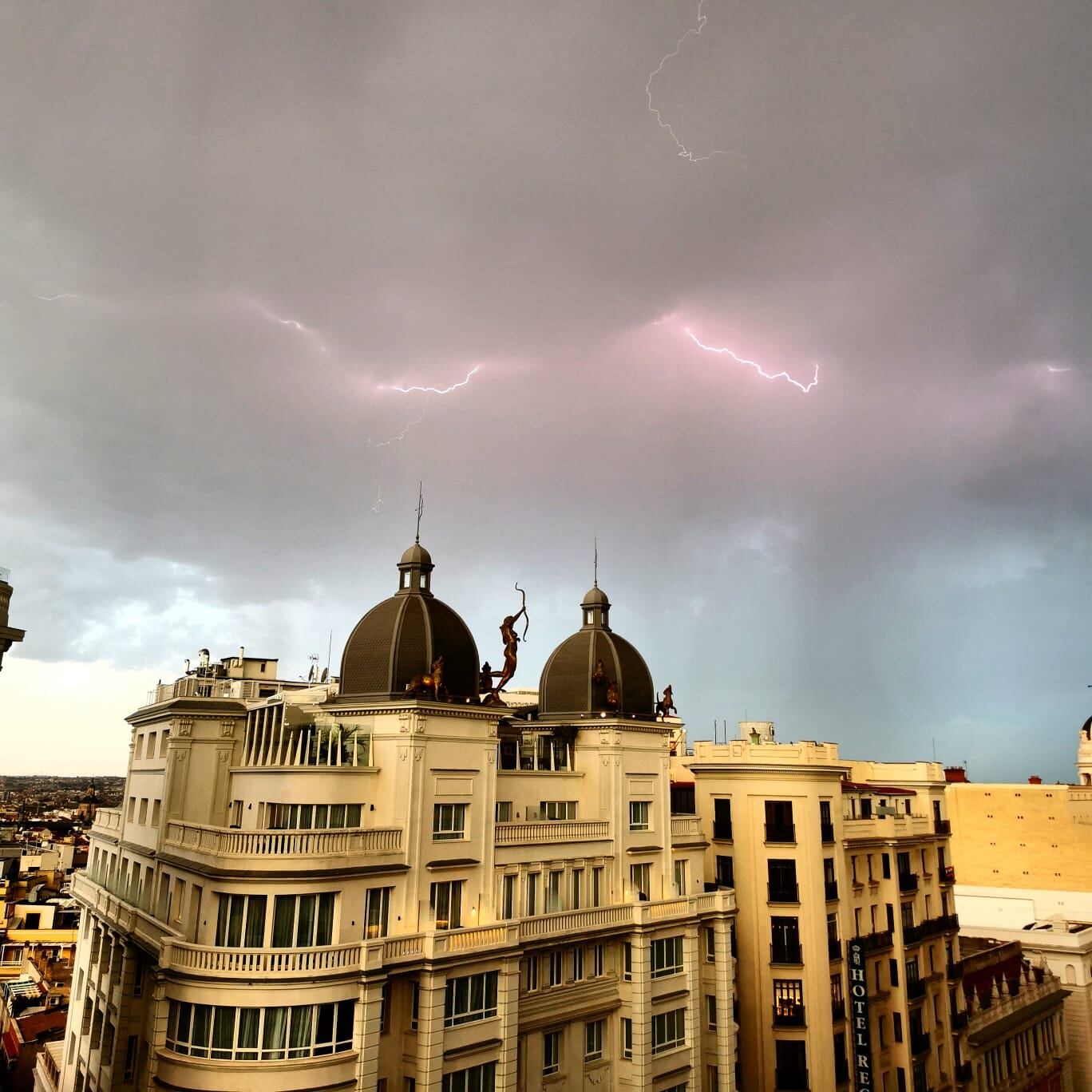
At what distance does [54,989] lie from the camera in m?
91.7

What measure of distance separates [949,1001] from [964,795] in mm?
42819

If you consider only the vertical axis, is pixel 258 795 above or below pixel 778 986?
above

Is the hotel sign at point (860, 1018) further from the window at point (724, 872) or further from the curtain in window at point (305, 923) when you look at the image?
the curtain in window at point (305, 923)

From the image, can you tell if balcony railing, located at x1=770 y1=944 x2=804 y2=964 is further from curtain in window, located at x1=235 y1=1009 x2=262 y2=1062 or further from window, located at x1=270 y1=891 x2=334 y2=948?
curtain in window, located at x1=235 y1=1009 x2=262 y2=1062

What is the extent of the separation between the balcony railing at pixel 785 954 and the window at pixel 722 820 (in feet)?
22.0

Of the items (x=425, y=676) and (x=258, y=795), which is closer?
(x=258, y=795)

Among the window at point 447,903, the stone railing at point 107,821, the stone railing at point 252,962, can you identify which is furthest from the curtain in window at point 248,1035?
the stone railing at point 107,821

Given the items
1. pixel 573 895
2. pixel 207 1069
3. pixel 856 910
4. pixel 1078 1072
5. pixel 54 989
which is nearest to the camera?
pixel 207 1069

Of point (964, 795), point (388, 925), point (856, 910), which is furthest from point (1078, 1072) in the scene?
point (388, 925)

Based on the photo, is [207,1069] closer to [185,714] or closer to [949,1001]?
[185,714]

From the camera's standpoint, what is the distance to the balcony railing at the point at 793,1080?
50562 mm

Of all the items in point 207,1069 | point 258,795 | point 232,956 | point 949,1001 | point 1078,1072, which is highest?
point 258,795

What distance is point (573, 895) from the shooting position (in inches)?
1766

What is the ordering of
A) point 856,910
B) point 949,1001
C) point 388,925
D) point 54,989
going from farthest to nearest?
point 54,989
point 949,1001
point 856,910
point 388,925
